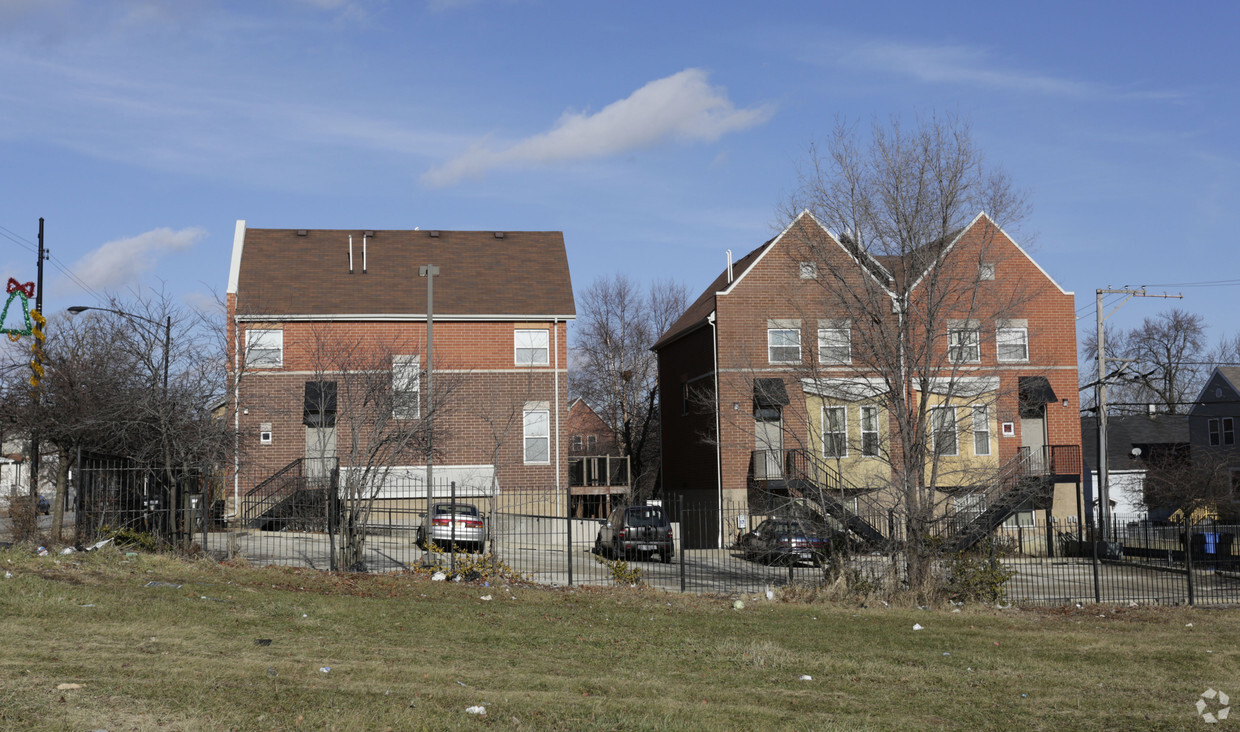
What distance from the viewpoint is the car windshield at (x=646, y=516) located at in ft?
80.4

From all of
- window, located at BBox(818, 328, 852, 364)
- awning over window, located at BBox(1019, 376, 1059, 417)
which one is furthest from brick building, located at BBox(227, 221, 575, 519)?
awning over window, located at BBox(1019, 376, 1059, 417)

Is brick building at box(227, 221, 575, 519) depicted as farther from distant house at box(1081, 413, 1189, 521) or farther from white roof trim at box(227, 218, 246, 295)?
distant house at box(1081, 413, 1189, 521)

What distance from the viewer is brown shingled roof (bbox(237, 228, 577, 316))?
3422cm

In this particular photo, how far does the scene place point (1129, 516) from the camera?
57.5m

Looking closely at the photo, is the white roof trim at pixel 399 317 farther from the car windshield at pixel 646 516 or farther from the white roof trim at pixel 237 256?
the car windshield at pixel 646 516

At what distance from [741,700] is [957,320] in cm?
1129

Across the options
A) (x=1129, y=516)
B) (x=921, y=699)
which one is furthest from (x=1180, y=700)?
(x=1129, y=516)

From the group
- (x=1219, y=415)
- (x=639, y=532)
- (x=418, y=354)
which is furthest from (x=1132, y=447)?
(x=639, y=532)

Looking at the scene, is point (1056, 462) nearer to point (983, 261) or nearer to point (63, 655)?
point (983, 261)

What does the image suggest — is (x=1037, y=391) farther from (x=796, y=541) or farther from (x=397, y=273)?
(x=397, y=273)

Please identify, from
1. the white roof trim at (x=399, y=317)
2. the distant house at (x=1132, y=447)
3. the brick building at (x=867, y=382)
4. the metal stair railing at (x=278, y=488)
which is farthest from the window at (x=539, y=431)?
the distant house at (x=1132, y=447)

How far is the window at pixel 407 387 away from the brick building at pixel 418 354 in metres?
0.18

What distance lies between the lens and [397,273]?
36062mm

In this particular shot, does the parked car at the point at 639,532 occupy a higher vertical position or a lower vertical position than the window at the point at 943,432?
lower
